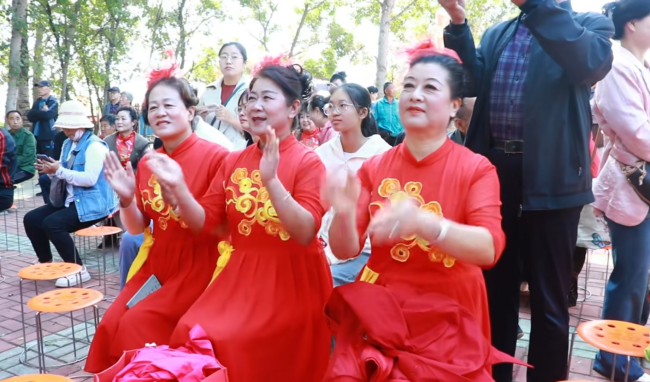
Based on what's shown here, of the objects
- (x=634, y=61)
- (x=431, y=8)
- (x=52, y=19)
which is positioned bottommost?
(x=634, y=61)

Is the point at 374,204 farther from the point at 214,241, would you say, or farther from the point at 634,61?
the point at 634,61

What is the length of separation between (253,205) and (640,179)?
6.60ft

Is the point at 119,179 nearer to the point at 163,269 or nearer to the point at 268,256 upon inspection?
the point at 163,269

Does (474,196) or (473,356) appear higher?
(474,196)

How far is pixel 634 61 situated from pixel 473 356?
1.96 metres

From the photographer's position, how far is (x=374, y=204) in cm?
200

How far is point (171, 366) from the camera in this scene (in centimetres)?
176

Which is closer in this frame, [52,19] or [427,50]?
[427,50]

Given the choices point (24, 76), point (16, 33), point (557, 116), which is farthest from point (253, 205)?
point (24, 76)

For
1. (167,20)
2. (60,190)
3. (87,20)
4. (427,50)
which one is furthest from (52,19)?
(427,50)

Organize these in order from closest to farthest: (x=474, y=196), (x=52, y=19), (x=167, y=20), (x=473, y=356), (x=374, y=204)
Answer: (x=473, y=356)
(x=474, y=196)
(x=374, y=204)
(x=52, y=19)
(x=167, y=20)

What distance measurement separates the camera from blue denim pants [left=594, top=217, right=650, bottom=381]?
2.82m

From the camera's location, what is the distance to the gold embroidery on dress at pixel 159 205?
8.40 feet

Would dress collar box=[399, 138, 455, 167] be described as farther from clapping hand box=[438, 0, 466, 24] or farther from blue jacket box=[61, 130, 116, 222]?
blue jacket box=[61, 130, 116, 222]
